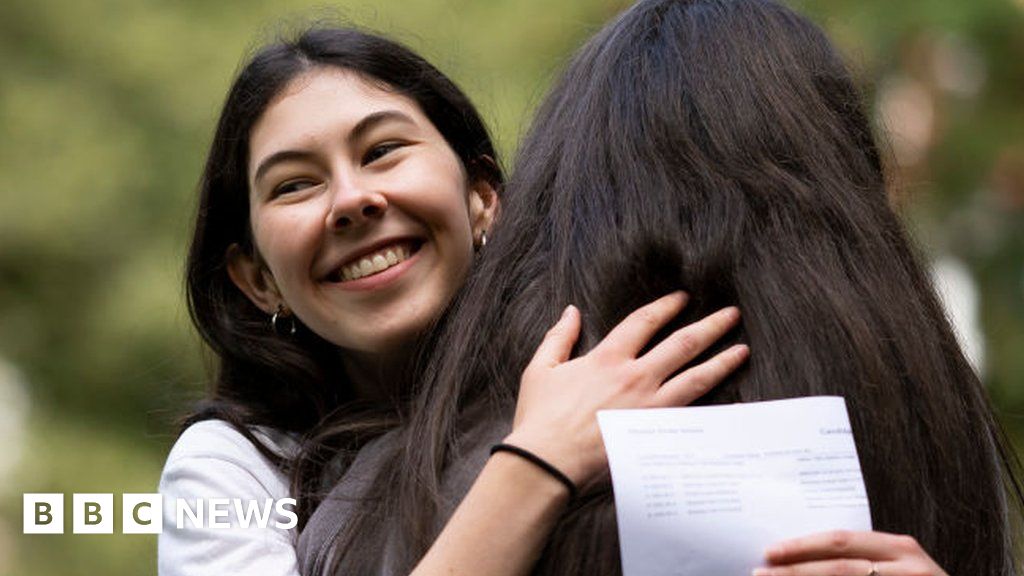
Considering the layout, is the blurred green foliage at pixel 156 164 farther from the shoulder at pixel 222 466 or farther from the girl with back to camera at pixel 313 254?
the shoulder at pixel 222 466

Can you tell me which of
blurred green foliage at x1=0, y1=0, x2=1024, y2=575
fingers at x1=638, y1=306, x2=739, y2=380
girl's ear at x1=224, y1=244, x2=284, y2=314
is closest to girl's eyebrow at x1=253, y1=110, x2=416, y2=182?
girl's ear at x1=224, y1=244, x2=284, y2=314

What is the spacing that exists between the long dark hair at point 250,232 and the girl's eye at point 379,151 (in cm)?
16

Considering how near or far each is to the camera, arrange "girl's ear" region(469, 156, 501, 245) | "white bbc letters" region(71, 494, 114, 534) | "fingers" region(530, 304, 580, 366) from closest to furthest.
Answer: "fingers" region(530, 304, 580, 366), "girl's ear" region(469, 156, 501, 245), "white bbc letters" region(71, 494, 114, 534)

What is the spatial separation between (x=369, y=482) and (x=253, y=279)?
756 mm

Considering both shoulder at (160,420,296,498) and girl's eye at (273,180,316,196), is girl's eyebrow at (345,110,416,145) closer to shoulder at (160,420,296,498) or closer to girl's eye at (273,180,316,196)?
girl's eye at (273,180,316,196)

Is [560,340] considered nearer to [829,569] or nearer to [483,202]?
[829,569]

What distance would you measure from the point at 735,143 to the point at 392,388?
87 cm

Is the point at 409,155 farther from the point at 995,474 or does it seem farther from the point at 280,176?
the point at 995,474

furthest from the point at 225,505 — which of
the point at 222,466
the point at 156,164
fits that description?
the point at 156,164

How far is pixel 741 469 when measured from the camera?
2.45 metres

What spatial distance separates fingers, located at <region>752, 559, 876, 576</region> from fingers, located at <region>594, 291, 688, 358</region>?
365 mm

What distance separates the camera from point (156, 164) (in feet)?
22.6

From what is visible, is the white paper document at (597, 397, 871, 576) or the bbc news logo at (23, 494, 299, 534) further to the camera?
the bbc news logo at (23, 494, 299, 534)

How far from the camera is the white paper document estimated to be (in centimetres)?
239
